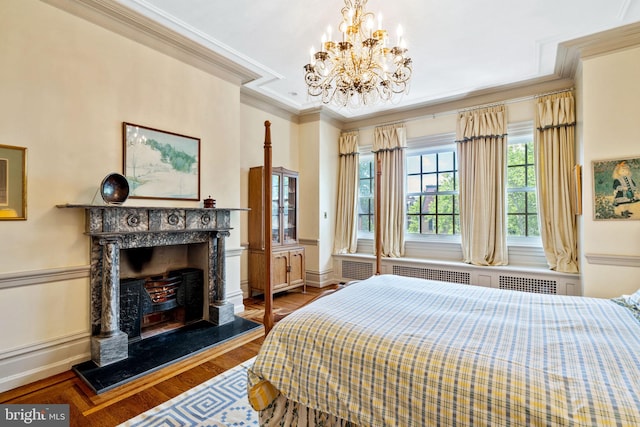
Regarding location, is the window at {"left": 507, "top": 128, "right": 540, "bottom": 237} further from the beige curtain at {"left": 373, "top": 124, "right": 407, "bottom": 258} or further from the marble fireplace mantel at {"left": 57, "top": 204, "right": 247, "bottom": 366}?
the marble fireplace mantel at {"left": 57, "top": 204, "right": 247, "bottom": 366}

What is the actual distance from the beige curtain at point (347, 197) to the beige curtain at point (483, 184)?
5.45ft

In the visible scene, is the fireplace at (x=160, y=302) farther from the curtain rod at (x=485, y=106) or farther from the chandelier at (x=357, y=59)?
the curtain rod at (x=485, y=106)

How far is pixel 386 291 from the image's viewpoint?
89.7 inches

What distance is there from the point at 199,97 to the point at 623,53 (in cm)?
423

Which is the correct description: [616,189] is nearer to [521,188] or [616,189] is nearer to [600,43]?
[521,188]

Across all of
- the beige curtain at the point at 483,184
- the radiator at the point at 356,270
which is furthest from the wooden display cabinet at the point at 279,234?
the beige curtain at the point at 483,184

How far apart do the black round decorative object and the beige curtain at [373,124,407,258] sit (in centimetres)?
348

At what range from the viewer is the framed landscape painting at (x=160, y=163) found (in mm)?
2867

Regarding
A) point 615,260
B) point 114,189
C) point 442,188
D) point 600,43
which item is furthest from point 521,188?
point 114,189

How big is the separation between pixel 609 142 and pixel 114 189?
4589 millimetres

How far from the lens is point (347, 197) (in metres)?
5.38

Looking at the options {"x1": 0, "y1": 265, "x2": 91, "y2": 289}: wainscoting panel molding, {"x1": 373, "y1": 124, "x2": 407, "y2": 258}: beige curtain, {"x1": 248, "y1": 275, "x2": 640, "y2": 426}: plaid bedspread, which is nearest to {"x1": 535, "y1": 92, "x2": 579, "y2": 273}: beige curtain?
{"x1": 373, "y1": 124, "x2": 407, "y2": 258}: beige curtain

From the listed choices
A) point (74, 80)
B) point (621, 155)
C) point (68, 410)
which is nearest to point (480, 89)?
point (621, 155)

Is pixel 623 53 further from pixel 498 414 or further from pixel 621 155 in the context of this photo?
pixel 498 414
